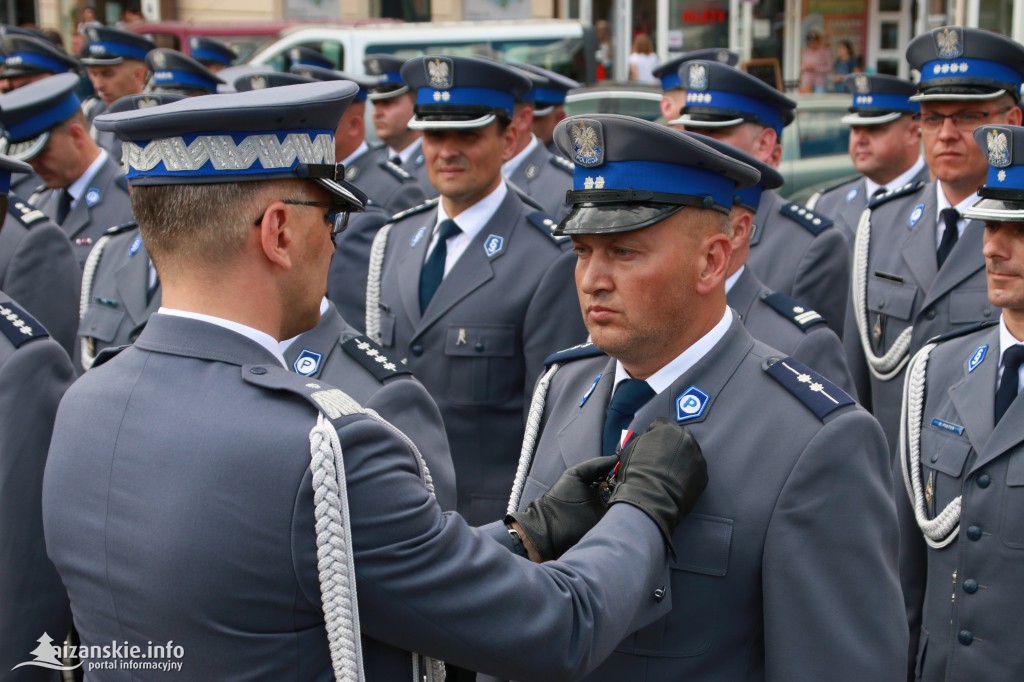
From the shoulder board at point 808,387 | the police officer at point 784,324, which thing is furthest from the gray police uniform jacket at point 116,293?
the shoulder board at point 808,387

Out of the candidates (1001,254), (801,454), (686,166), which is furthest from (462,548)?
(1001,254)

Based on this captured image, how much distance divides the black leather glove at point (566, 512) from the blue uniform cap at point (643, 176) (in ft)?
1.62

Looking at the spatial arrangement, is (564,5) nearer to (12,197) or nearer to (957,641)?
(12,197)

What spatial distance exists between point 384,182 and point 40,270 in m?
2.62

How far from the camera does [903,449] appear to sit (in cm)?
356

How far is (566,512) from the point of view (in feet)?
7.68

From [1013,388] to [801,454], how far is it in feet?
3.82

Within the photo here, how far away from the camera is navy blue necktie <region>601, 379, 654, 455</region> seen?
A: 8.48ft

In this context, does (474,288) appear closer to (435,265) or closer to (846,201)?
(435,265)

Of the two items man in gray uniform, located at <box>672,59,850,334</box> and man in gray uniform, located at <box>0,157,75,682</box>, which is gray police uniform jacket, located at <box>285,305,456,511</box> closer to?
man in gray uniform, located at <box>0,157,75,682</box>

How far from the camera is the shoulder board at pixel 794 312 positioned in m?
3.71

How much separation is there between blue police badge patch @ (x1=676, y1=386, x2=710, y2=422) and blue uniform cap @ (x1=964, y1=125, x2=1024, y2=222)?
123 centimetres

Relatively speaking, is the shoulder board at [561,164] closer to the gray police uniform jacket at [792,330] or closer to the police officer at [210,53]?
the gray police uniform jacket at [792,330]

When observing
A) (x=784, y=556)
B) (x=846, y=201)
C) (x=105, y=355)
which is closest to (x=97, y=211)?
(x=105, y=355)
